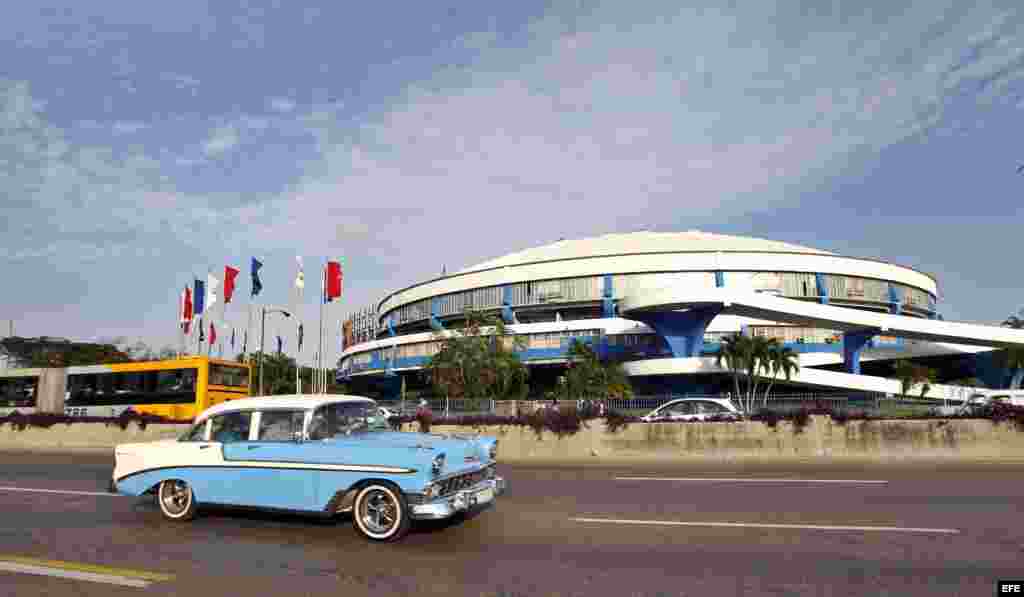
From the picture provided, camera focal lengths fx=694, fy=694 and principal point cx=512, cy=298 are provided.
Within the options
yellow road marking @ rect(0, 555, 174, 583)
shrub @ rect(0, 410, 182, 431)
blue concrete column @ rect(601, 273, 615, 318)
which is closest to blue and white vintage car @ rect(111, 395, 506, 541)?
yellow road marking @ rect(0, 555, 174, 583)

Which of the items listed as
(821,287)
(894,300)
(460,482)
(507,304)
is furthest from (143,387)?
(894,300)

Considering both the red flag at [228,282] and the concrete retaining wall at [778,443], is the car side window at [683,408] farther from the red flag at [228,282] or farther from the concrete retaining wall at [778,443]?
the red flag at [228,282]

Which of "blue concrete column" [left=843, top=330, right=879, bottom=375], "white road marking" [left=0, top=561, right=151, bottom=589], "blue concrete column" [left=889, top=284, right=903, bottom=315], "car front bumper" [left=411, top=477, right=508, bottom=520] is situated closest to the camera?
"white road marking" [left=0, top=561, right=151, bottom=589]

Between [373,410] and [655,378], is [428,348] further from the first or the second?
[373,410]

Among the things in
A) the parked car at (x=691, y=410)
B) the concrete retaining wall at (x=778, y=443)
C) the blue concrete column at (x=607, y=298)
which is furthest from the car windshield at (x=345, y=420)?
the blue concrete column at (x=607, y=298)

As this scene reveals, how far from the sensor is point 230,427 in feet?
28.5

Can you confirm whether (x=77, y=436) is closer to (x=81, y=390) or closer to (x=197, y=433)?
(x=81, y=390)

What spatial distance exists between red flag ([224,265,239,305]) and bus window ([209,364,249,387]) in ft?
41.8

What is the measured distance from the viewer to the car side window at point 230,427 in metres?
8.56

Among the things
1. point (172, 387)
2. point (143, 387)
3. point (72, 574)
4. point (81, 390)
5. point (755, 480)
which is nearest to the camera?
point (72, 574)

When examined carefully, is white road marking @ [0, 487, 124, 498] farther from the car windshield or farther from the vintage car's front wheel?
the vintage car's front wheel

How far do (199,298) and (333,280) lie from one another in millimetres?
13839

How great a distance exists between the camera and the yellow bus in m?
28.3

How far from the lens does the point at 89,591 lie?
5.74m
